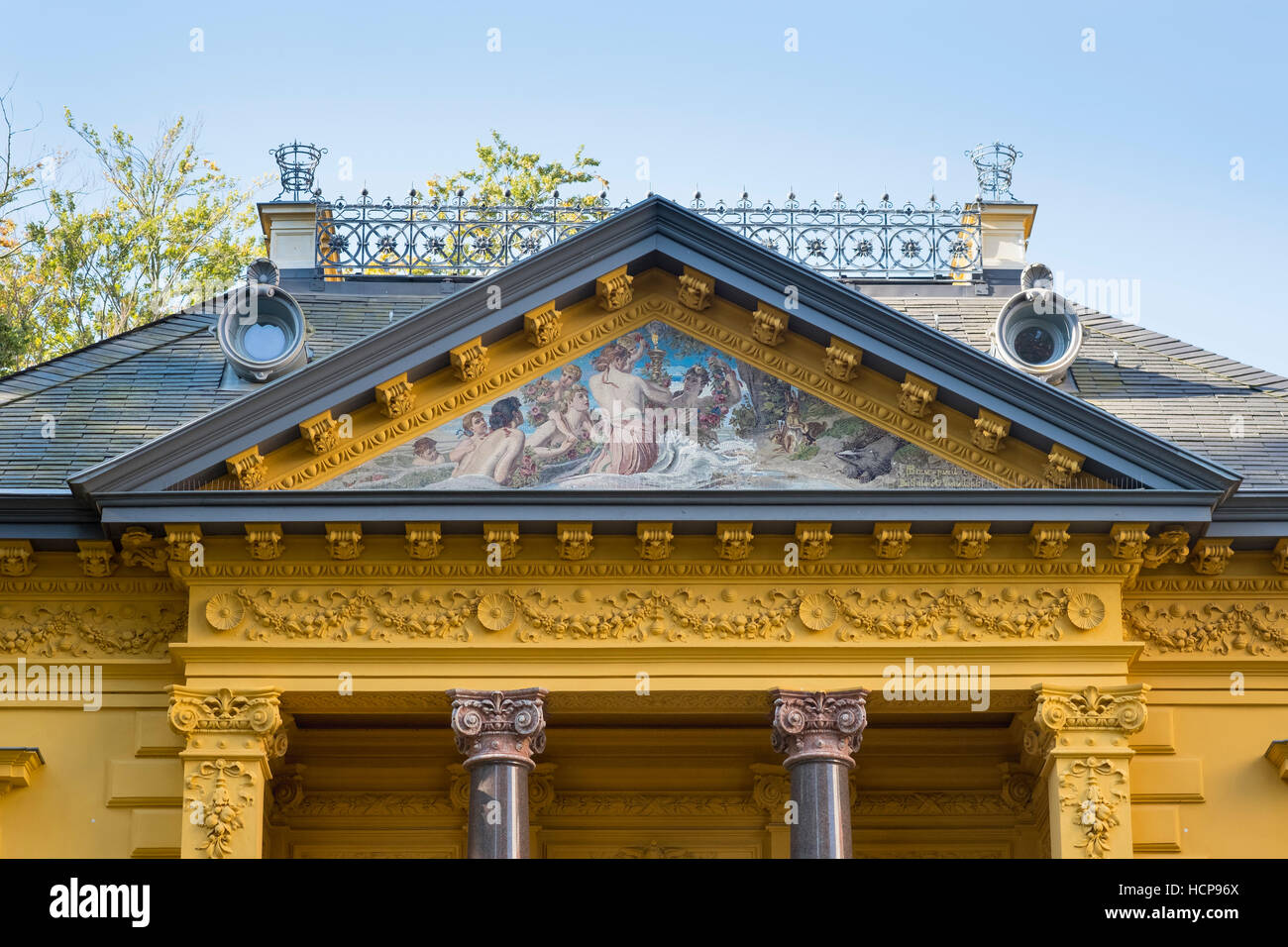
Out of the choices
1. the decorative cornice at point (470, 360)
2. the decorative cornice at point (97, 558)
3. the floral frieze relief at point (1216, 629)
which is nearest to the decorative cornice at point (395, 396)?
the decorative cornice at point (470, 360)

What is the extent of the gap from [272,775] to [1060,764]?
7194 mm

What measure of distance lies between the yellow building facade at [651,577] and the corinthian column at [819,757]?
0.03m

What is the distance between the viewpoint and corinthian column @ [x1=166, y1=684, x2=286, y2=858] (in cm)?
1698

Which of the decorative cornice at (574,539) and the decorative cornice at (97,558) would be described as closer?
the decorative cornice at (574,539)

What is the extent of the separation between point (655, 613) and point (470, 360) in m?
2.70

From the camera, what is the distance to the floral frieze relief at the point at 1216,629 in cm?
1855

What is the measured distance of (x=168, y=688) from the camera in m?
17.8

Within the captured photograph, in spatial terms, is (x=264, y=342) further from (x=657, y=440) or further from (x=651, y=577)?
(x=651, y=577)

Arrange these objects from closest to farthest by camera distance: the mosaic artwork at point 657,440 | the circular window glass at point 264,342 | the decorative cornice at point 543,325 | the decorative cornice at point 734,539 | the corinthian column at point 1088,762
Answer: the corinthian column at point 1088,762 < the decorative cornice at point 734,539 < the mosaic artwork at point 657,440 < the decorative cornice at point 543,325 < the circular window glass at point 264,342

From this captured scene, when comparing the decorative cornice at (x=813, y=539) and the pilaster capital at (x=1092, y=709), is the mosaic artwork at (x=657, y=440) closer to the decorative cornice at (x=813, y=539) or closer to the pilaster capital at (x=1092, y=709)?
the decorative cornice at (x=813, y=539)

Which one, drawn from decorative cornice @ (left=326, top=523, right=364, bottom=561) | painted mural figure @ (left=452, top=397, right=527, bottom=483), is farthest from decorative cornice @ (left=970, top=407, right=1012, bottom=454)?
decorative cornice @ (left=326, top=523, right=364, bottom=561)
